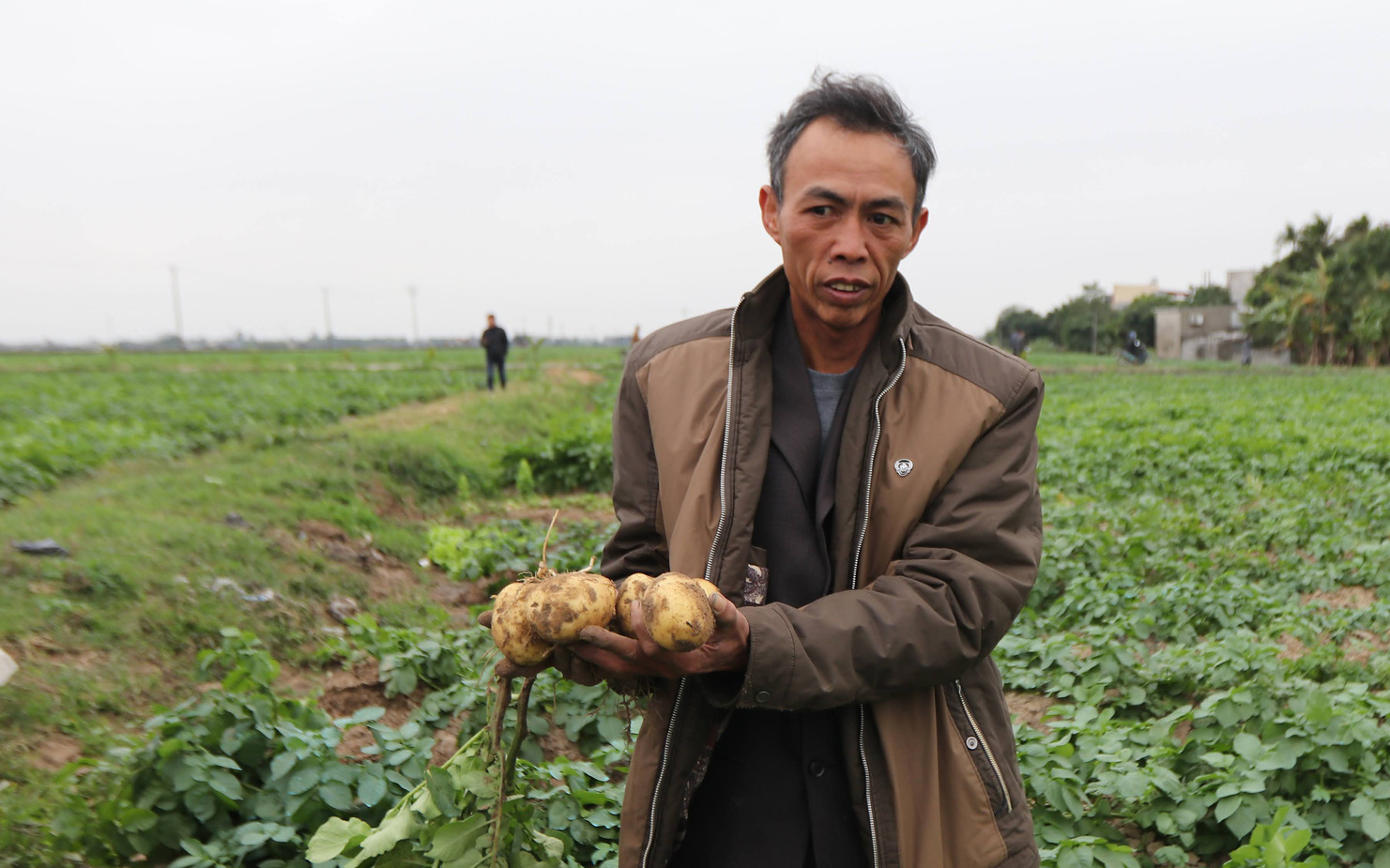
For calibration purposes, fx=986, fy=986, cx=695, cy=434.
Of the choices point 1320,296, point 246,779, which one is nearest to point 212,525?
point 246,779

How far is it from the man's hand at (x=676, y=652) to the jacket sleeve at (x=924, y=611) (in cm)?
4

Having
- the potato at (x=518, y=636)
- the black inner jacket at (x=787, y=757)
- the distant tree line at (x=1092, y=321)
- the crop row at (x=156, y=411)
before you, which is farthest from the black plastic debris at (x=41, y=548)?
the distant tree line at (x=1092, y=321)

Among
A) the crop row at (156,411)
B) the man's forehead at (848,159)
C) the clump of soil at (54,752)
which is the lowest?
the clump of soil at (54,752)

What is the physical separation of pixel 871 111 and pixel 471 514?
7.54m

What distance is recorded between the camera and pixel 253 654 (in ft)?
11.4

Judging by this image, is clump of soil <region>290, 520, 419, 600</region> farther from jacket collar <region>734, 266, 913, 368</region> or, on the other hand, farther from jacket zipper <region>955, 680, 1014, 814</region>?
jacket zipper <region>955, 680, 1014, 814</region>

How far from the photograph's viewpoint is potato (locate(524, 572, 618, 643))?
1.74 m

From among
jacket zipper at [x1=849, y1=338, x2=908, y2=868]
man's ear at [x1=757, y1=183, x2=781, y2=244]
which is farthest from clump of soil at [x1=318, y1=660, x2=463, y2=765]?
man's ear at [x1=757, y1=183, x2=781, y2=244]

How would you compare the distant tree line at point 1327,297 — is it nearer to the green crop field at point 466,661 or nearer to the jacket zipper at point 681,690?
the green crop field at point 466,661

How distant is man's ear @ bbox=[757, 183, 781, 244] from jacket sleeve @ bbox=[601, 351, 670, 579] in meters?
0.37

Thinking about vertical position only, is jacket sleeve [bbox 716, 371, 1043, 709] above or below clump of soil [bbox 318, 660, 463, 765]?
above

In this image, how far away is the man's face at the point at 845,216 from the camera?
1.72m

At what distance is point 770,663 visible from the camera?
1530mm

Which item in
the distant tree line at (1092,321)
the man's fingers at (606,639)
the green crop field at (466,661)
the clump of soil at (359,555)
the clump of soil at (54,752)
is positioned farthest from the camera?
the distant tree line at (1092,321)
